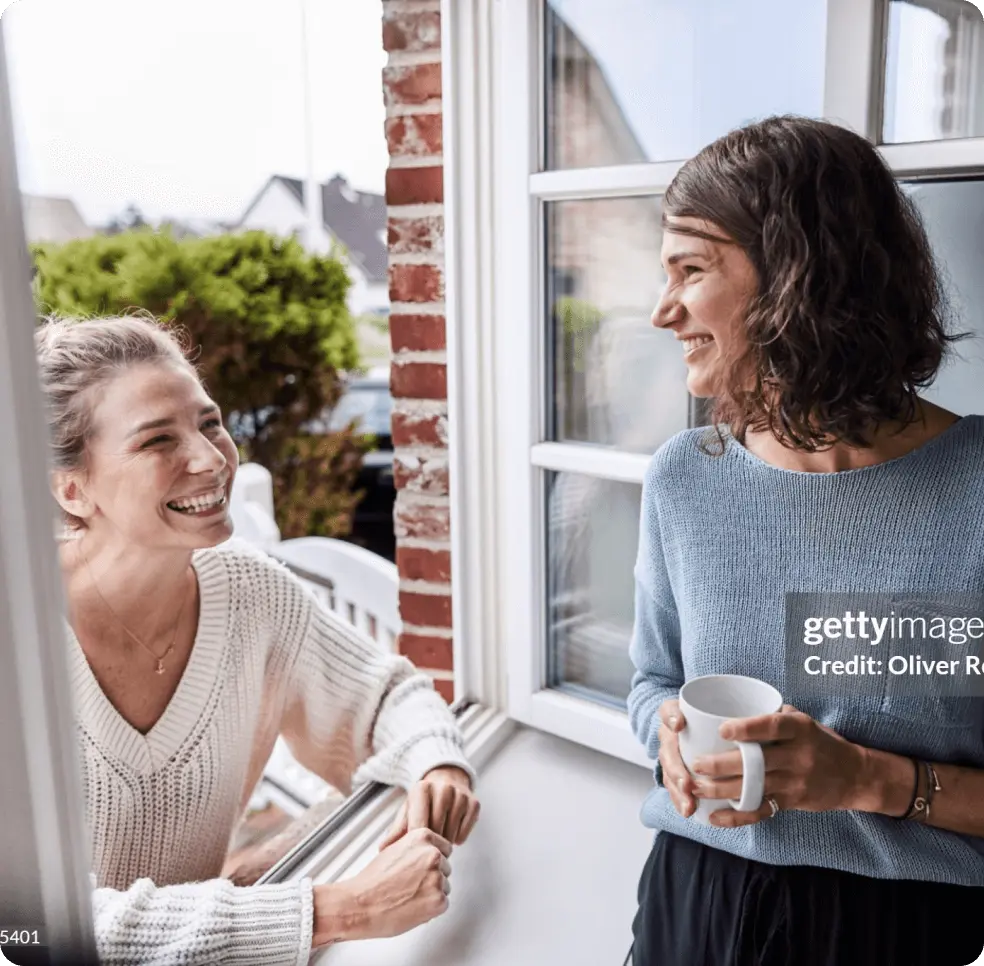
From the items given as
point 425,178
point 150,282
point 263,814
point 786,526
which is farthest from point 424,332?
point 150,282

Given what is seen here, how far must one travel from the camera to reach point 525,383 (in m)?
1.29

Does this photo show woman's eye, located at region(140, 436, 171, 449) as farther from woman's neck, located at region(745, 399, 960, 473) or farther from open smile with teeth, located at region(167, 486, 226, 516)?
woman's neck, located at region(745, 399, 960, 473)

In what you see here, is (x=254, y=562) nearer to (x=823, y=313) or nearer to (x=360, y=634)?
(x=360, y=634)

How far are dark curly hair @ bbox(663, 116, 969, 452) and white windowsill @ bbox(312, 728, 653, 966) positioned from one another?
0.62 metres

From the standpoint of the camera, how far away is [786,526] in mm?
863

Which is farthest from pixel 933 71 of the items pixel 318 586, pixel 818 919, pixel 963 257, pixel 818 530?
pixel 318 586

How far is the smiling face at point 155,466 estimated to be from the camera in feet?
3.04

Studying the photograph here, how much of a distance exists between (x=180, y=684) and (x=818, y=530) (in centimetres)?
72

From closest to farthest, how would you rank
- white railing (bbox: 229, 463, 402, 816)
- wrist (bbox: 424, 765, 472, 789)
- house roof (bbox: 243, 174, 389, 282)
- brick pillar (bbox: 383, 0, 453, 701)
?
wrist (bbox: 424, 765, 472, 789)
brick pillar (bbox: 383, 0, 453, 701)
white railing (bbox: 229, 463, 402, 816)
house roof (bbox: 243, 174, 389, 282)

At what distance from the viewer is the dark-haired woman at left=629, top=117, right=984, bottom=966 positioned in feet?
2.59

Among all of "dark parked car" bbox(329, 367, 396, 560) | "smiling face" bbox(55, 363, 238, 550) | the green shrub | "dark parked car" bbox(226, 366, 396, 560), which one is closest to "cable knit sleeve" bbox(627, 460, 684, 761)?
"smiling face" bbox(55, 363, 238, 550)

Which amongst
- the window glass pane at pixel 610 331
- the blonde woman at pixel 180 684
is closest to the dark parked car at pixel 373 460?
the window glass pane at pixel 610 331

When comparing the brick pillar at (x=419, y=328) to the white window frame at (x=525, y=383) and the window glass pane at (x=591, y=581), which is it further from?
the window glass pane at (x=591, y=581)

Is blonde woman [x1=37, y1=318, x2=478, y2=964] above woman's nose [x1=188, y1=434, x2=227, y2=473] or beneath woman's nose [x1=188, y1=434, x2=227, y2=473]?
beneath
